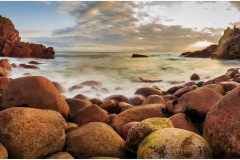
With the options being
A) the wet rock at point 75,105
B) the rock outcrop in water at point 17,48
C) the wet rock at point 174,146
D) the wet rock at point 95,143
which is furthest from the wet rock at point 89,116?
the rock outcrop in water at point 17,48

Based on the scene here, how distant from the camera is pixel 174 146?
334 cm

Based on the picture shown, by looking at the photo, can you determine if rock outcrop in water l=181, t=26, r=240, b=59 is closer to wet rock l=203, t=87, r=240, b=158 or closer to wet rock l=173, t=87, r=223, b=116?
wet rock l=173, t=87, r=223, b=116

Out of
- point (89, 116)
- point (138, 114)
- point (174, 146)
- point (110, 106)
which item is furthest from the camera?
point (110, 106)

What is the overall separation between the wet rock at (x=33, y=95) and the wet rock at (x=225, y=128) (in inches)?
103

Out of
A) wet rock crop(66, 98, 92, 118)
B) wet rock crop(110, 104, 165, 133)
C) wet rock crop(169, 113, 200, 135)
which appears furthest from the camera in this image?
wet rock crop(66, 98, 92, 118)

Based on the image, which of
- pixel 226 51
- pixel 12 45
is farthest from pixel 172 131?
pixel 226 51

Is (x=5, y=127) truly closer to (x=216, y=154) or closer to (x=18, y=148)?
(x=18, y=148)

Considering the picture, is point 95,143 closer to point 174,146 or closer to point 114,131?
point 114,131

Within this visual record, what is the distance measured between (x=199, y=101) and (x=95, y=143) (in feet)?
6.60

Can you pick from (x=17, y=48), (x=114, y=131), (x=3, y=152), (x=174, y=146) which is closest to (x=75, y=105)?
(x=114, y=131)

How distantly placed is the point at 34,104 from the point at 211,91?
292 centimetres

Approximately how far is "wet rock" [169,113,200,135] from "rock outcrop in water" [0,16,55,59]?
1706 centimetres

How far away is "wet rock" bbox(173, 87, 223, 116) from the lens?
16.7 ft

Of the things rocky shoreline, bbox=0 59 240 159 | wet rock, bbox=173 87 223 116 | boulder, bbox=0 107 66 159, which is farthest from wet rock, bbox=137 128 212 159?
wet rock, bbox=173 87 223 116
